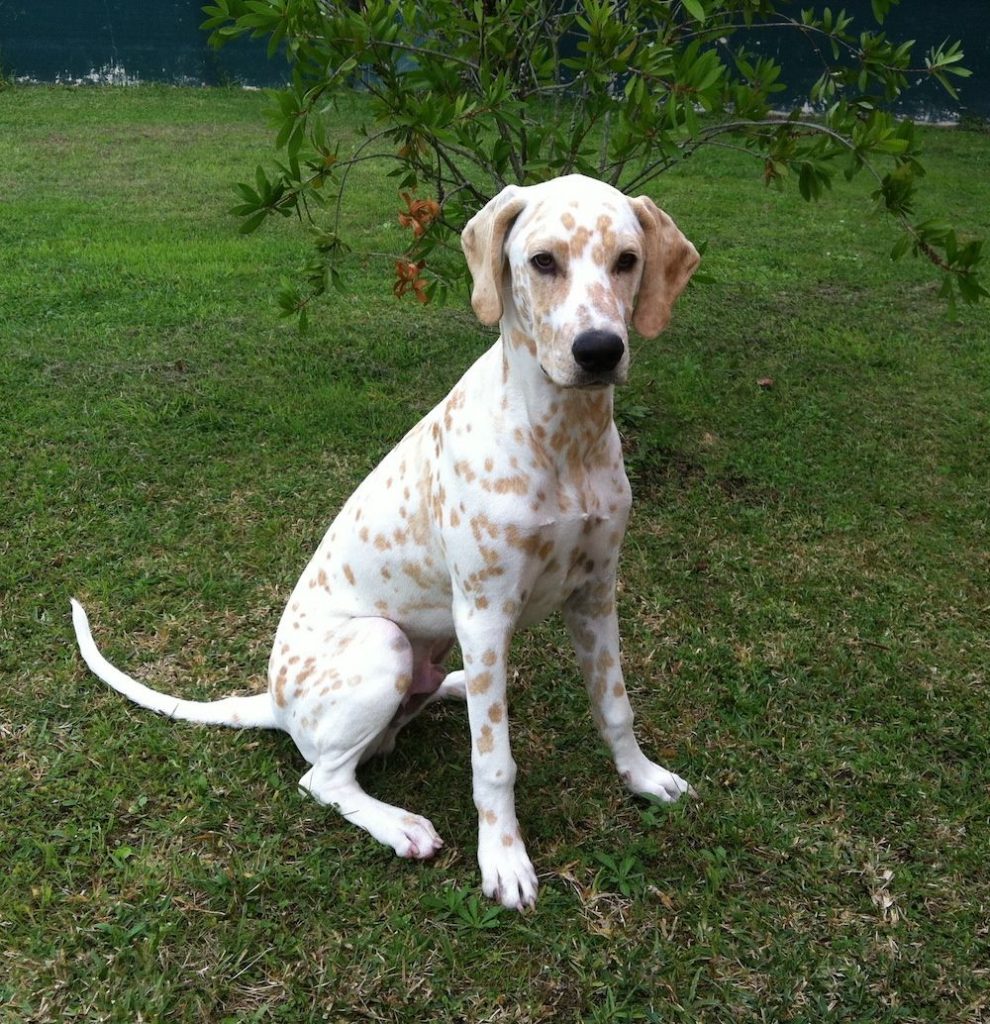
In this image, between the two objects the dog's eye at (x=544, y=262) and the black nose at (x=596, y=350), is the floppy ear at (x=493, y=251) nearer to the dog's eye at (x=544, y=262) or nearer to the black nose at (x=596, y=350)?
the dog's eye at (x=544, y=262)

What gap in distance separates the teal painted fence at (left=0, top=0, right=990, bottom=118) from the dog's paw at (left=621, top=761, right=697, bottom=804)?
15.3m

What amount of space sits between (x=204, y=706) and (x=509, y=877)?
120cm

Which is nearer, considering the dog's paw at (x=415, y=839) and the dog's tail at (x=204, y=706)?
the dog's paw at (x=415, y=839)

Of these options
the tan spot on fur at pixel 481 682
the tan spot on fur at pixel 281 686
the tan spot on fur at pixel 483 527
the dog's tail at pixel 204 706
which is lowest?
the dog's tail at pixel 204 706

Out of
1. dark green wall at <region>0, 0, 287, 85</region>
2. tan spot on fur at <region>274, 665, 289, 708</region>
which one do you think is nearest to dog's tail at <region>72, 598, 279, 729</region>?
tan spot on fur at <region>274, 665, 289, 708</region>

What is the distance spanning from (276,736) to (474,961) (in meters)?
1.06

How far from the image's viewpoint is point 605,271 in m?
2.29

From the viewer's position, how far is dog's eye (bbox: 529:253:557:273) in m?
2.28

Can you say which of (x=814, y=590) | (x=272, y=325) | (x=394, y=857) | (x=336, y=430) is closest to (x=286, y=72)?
(x=272, y=325)

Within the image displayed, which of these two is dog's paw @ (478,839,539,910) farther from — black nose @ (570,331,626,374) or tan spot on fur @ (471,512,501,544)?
black nose @ (570,331,626,374)

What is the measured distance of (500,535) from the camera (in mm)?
2445

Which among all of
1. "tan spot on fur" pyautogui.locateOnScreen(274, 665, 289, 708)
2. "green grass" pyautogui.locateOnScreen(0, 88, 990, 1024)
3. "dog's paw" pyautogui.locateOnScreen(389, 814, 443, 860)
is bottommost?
"green grass" pyautogui.locateOnScreen(0, 88, 990, 1024)

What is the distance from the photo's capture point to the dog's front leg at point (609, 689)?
9.38 ft

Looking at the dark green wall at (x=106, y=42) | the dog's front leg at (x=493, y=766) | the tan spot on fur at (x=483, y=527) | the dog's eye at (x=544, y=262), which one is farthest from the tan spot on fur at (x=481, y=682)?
the dark green wall at (x=106, y=42)
